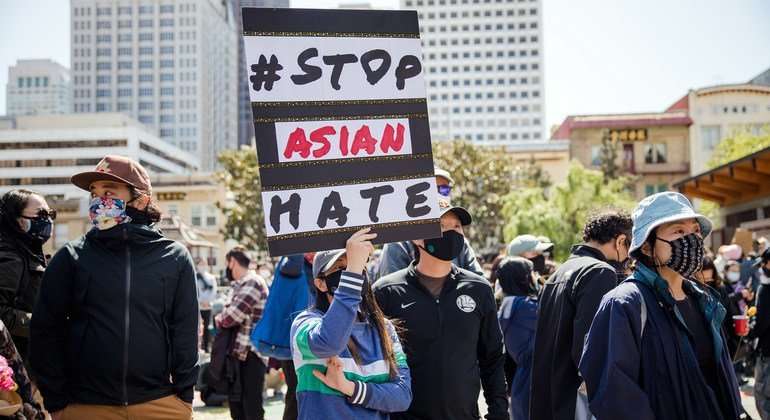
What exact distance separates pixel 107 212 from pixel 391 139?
1.66 m

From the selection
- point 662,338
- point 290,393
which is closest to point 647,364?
point 662,338

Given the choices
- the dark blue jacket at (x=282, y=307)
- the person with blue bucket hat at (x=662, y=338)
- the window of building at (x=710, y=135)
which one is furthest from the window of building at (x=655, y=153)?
the person with blue bucket hat at (x=662, y=338)

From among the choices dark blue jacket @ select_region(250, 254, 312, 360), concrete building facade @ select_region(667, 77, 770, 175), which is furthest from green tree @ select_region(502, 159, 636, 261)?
concrete building facade @ select_region(667, 77, 770, 175)

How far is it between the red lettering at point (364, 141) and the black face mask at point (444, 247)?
771 mm

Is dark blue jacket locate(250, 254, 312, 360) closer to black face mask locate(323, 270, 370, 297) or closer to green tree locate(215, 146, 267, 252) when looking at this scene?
black face mask locate(323, 270, 370, 297)

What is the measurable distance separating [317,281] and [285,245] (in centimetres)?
41

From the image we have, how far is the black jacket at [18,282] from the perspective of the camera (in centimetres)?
497

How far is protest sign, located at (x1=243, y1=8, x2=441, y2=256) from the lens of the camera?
3.59 metres

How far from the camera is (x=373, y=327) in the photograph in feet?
12.5

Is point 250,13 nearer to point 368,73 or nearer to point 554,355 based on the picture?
point 368,73

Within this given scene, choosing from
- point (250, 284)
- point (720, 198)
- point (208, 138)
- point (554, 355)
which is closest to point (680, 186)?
point (720, 198)

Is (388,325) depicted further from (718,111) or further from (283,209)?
(718,111)

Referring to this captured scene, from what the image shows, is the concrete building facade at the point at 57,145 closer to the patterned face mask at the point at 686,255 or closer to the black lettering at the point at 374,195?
the black lettering at the point at 374,195

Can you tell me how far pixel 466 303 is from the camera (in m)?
4.24
